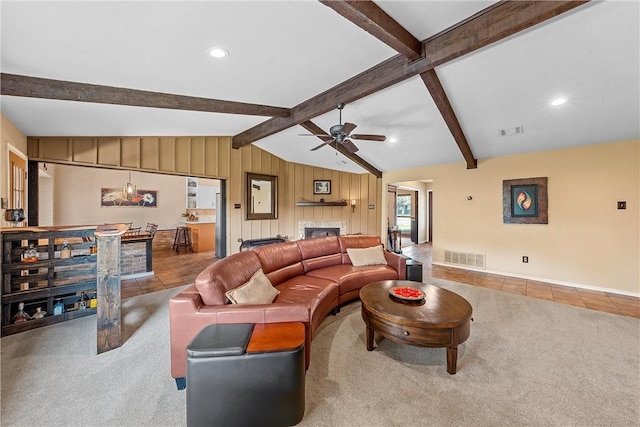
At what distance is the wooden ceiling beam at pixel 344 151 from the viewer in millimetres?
4888

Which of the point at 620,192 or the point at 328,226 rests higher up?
the point at 620,192

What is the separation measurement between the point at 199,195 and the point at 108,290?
23.3 feet

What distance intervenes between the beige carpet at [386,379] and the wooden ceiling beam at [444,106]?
9.68ft

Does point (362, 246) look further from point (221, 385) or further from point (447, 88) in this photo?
point (221, 385)

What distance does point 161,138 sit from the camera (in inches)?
Answer: 194

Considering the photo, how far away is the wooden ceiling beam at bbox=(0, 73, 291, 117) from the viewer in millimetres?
2477

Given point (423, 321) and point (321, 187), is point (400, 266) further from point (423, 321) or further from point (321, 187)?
point (321, 187)

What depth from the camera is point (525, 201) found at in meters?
4.94

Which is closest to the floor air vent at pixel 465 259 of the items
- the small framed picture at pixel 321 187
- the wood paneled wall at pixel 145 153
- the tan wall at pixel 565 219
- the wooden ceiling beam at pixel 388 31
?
the tan wall at pixel 565 219

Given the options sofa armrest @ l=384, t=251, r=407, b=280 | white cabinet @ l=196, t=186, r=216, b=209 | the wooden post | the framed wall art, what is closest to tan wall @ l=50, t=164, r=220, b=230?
white cabinet @ l=196, t=186, r=216, b=209

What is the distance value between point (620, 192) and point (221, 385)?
6.29 meters

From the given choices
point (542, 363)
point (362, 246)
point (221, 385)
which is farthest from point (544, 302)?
point (221, 385)

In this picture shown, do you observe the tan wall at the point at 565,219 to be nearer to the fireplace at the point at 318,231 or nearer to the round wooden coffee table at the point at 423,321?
the fireplace at the point at 318,231

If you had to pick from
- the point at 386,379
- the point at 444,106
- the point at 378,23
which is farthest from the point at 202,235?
the point at 378,23
